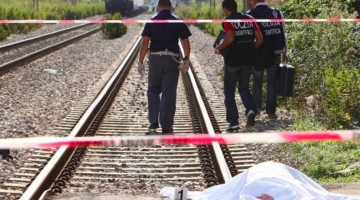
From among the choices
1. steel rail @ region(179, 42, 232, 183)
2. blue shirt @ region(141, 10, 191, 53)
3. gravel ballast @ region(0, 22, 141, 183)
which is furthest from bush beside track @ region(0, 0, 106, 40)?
blue shirt @ region(141, 10, 191, 53)

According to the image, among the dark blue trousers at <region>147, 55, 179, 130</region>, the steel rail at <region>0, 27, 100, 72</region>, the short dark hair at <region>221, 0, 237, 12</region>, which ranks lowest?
the steel rail at <region>0, 27, 100, 72</region>

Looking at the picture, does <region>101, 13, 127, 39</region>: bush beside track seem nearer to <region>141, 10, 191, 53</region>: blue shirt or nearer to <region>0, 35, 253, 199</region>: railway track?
<region>0, 35, 253, 199</region>: railway track

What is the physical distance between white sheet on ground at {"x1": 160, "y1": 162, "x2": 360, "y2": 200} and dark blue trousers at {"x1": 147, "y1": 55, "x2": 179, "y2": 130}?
5.75 metres

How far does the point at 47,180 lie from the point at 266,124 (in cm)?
458

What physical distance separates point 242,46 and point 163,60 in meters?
1.03

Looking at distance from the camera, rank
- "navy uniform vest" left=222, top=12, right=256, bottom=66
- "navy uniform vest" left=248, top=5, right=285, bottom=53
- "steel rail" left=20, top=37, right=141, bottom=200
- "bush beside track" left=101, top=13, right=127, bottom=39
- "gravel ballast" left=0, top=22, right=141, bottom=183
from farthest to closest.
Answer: "bush beside track" left=101, top=13, right=127, bottom=39 < "navy uniform vest" left=248, top=5, right=285, bottom=53 < "gravel ballast" left=0, top=22, right=141, bottom=183 < "navy uniform vest" left=222, top=12, right=256, bottom=66 < "steel rail" left=20, top=37, right=141, bottom=200

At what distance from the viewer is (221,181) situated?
7926mm

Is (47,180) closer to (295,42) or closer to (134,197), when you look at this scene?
(134,197)

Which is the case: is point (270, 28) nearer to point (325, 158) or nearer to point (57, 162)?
point (325, 158)

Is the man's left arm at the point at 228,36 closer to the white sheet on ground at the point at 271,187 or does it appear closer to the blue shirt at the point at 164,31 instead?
the blue shirt at the point at 164,31

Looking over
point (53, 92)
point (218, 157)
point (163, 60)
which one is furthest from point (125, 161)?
point (53, 92)

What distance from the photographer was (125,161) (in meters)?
9.12

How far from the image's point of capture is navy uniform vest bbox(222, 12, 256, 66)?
10766 mm

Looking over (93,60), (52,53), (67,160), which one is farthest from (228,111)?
(52,53)
